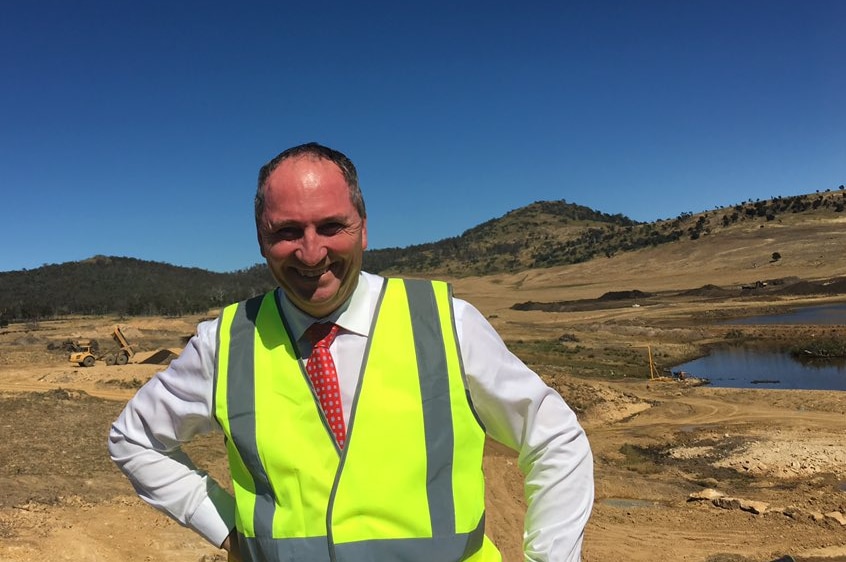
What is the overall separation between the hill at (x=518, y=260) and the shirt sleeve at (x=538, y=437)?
58.1m

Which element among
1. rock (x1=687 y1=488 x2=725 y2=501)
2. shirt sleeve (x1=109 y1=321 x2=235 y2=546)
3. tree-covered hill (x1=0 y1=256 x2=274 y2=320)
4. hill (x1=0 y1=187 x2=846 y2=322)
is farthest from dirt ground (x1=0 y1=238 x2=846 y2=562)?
tree-covered hill (x1=0 y1=256 x2=274 y2=320)

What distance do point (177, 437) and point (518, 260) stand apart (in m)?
95.9

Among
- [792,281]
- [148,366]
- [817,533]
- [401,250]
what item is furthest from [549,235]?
[817,533]

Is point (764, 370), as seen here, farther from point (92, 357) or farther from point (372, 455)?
point (372, 455)

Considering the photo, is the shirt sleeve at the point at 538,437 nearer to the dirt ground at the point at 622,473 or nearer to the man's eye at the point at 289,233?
the man's eye at the point at 289,233

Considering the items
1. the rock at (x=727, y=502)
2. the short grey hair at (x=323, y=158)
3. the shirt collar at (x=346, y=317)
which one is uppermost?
the short grey hair at (x=323, y=158)

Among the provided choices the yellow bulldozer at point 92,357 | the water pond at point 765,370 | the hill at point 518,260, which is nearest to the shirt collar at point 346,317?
the water pond at point 765,370

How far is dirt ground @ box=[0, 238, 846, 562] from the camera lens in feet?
22.9

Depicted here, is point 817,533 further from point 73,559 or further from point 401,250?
point 401,250

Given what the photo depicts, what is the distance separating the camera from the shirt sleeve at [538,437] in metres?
1.64

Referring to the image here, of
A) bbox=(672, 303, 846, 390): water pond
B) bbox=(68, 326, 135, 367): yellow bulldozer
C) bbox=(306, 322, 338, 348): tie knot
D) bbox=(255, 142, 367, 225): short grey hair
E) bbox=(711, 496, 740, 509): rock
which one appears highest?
bbox=(255, 142, 367, 225): short grey hair

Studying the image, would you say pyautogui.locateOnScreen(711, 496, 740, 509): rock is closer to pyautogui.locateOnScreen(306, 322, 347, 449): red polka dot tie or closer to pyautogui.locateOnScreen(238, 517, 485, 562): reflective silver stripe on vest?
pyautogui.locateOnScreen(238, 517, 485, 562): reflective silver stripe on vest

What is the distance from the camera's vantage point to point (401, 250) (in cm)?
15700

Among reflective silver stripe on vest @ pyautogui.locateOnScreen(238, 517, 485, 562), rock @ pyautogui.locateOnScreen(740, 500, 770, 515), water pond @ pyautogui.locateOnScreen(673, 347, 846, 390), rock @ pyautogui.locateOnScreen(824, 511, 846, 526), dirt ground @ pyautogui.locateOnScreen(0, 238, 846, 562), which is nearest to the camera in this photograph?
reflective silver stripe on vest @ pyautogui.locateOnScreen(238, 517, 485, 562)
